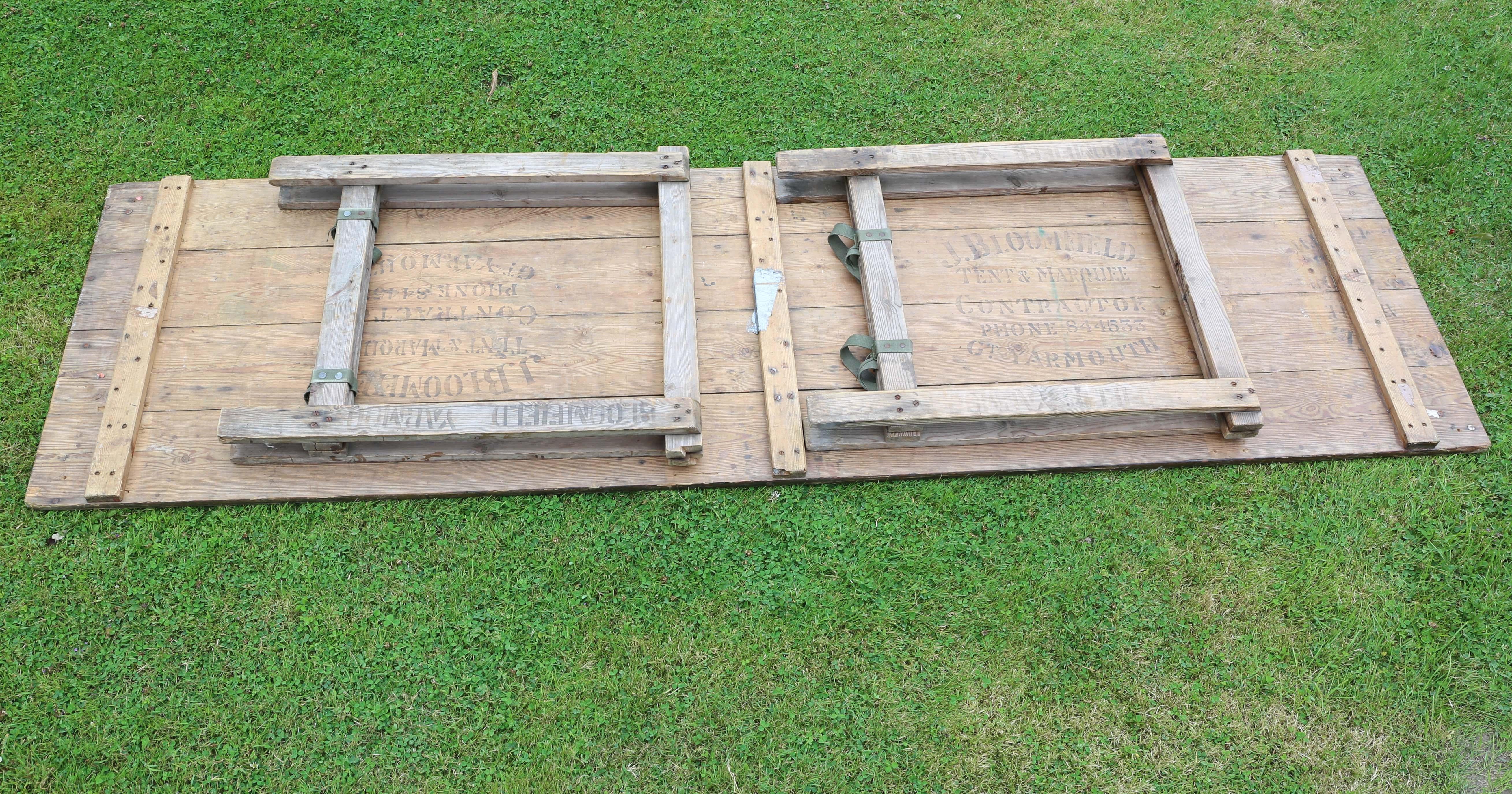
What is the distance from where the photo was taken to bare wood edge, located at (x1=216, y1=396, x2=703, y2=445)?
11.5 feet

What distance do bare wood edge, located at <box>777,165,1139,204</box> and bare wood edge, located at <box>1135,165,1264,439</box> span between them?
0.17 meters

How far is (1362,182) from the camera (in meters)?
4.77

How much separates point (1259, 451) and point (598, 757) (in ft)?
9.80

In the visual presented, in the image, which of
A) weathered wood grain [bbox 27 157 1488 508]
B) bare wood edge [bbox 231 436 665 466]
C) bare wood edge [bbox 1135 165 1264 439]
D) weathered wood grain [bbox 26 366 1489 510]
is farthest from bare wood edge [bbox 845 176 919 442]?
bare wood edge [bbox 1135 165 1264 439]

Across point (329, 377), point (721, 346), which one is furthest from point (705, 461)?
point (329, 377)

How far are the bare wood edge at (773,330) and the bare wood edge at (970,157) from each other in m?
0.18

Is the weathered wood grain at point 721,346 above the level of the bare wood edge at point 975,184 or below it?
below

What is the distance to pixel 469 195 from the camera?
4285 mm

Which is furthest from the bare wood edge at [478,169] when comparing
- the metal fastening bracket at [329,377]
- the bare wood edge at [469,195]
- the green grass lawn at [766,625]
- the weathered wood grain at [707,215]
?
the metal fastening bracket at [329,377]

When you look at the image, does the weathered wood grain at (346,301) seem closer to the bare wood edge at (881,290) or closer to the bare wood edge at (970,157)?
the bare wood edge at (970,157)

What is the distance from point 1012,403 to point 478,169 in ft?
8.37

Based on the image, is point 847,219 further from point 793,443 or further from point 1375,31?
point 1375,31

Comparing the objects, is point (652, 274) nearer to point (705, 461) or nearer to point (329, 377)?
point (705, 461)

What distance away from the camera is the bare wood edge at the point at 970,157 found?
4281 millimetres
